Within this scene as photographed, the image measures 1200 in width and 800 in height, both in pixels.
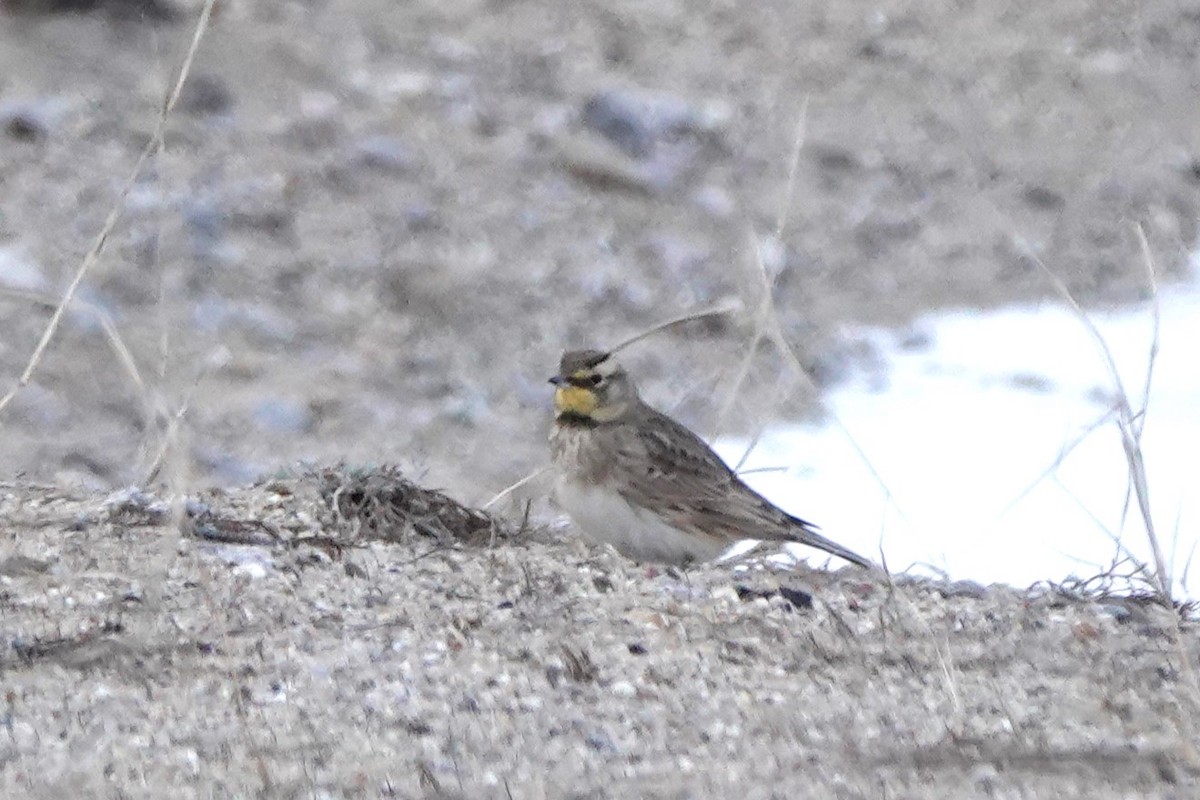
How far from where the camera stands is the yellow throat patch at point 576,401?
243 inches

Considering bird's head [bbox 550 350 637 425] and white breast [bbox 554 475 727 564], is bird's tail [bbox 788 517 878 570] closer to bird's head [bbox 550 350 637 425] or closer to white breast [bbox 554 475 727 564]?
white breast [bbox 554 475 727 564]

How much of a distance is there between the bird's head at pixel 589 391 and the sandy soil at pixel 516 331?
0.37 m

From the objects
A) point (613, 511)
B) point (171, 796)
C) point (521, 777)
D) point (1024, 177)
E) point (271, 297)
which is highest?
point (1024, 177)

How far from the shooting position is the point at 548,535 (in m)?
5.71

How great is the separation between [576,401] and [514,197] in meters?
4.09

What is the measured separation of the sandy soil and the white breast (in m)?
0.34

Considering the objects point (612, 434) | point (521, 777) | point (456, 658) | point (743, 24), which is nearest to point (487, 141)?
point (743, 24)

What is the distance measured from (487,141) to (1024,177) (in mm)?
2574

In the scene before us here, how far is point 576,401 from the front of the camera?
6.17 metres

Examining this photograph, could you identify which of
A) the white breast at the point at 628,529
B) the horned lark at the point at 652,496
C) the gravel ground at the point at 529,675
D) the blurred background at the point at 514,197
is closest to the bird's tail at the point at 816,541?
the horned lark at the point at 652,496

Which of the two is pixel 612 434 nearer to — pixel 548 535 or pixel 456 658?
pixel 548 535

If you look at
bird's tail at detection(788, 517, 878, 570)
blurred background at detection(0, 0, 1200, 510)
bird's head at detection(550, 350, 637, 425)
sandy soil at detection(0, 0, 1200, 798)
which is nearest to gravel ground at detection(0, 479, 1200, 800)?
sandy soil at detection(0, 0, 1200, 798)

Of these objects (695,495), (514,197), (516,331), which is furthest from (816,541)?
(514,197)

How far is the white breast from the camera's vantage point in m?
5.84
